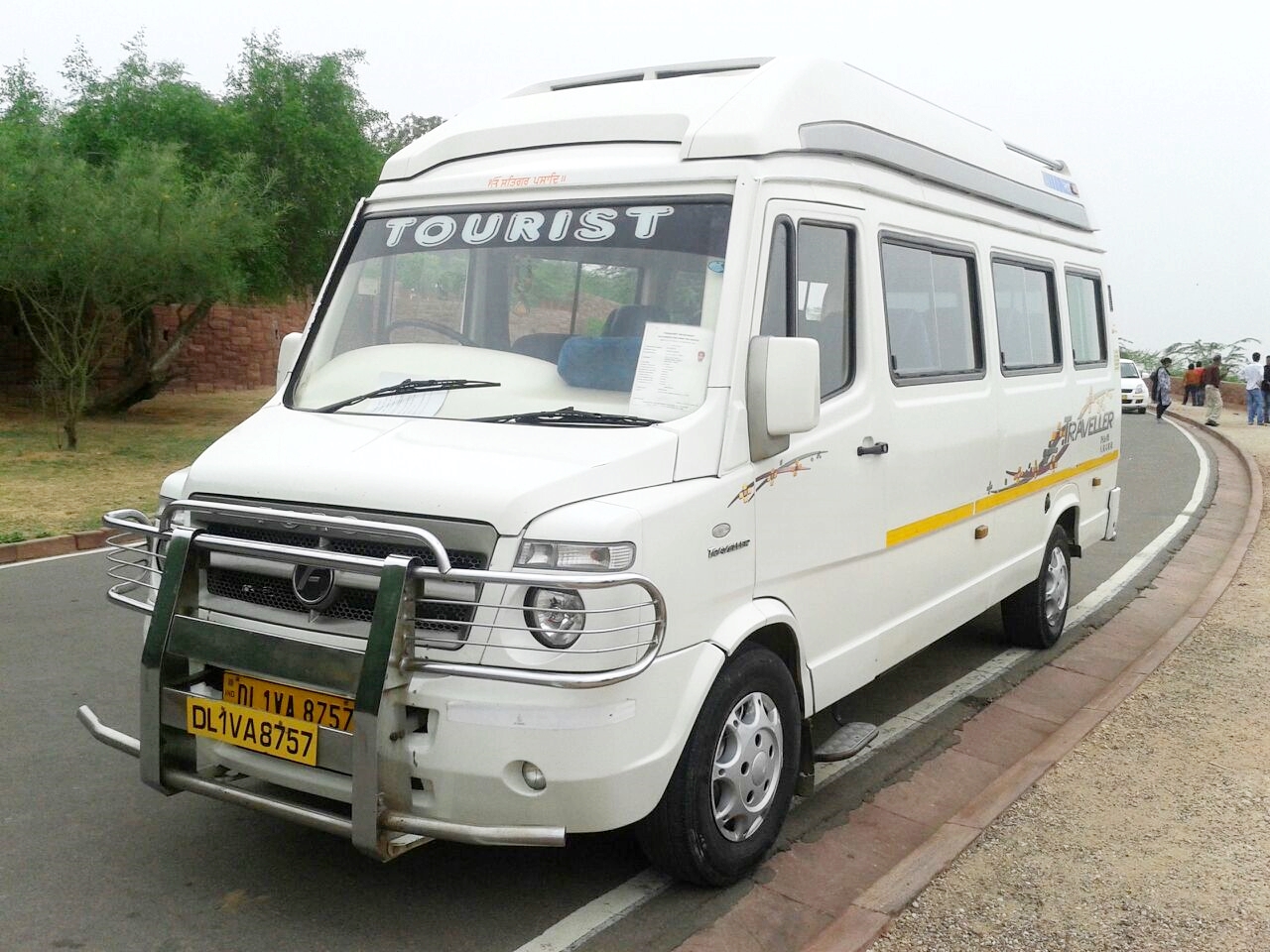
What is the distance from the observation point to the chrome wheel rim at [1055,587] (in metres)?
7.54

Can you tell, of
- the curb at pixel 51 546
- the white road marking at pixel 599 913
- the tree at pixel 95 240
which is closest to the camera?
the white road marking at pixel 599 913

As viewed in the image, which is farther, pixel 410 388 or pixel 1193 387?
pixel 1193 387

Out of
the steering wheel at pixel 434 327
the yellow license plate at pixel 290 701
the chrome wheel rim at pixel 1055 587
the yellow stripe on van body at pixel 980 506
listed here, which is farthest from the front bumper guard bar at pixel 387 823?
the chrome wheel rim at pixel 1055 587

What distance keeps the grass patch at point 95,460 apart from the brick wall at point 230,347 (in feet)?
3.88

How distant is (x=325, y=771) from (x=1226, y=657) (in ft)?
19.0

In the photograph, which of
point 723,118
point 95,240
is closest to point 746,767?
point 723,118

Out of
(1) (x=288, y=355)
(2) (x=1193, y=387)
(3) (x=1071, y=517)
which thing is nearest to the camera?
(1) (x=288, y=355)

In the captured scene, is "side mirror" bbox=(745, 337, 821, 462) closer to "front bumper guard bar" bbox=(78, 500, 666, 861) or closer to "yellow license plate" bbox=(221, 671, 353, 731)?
"front bumper guard bar" bbox=(78, 500, 666, 861)

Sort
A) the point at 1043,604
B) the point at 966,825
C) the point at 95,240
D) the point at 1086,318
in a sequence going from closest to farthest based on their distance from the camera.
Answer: the point at 966,825, the point at 1043,604, the point at 1086,318, the point at 95,240

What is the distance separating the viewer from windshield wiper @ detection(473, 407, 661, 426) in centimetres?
401

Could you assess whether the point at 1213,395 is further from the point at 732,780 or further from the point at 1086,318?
the point at 732,780

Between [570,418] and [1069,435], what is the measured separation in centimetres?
444

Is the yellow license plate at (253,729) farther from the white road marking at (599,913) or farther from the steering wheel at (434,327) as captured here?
the steering wheel at (434,327)

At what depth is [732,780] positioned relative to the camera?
4.07 metres
